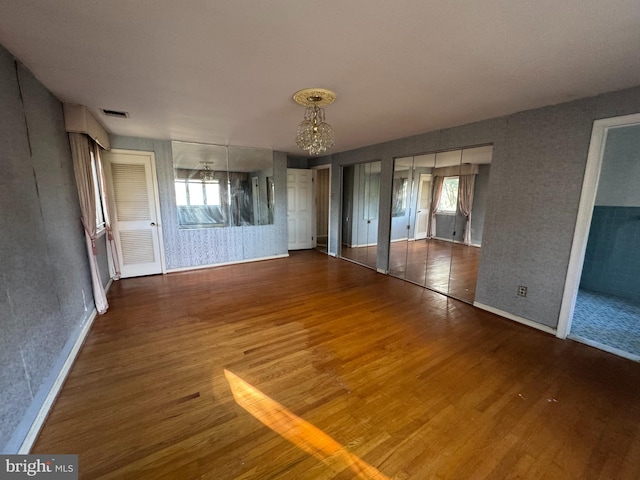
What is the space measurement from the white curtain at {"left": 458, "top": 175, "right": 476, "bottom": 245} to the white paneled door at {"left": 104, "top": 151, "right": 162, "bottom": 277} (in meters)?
5.03

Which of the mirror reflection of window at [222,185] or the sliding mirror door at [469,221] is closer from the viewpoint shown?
the sliding mirror door at [469,221]

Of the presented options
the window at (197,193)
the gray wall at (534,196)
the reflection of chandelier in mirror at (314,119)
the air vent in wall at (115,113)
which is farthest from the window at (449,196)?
the air vent in wall at (115,113)

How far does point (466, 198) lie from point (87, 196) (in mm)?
4959

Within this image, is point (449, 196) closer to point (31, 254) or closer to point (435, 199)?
point (435, 199)

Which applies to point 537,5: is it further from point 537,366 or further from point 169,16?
point 537,366

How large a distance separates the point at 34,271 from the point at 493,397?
339cm

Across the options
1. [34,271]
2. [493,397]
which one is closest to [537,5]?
[493,397]

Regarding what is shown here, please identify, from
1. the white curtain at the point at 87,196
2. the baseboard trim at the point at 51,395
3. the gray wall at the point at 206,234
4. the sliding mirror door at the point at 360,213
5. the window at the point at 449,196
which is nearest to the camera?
the baseboard trim at the point at 51,395

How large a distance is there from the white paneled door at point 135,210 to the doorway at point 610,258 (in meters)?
5.80

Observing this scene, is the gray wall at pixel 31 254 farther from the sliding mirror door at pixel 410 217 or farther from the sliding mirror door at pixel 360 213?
the sliding mirror door at pixel 360 213

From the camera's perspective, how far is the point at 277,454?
4.62 ft

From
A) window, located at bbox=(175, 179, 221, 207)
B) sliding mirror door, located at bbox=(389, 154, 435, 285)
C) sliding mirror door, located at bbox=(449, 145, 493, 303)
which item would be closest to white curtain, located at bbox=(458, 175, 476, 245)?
sliding mirror door, located at bbox=(449, 145, 493, 303)

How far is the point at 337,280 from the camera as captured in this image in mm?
4367

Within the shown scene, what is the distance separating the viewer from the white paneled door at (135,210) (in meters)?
4.11
